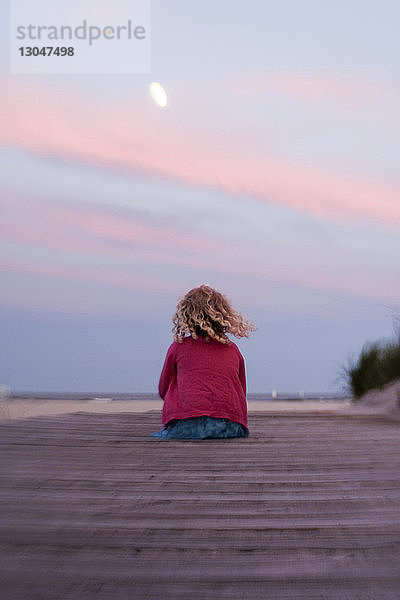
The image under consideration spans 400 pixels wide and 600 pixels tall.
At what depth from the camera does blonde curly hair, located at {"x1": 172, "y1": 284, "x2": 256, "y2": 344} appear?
4406 millimetres

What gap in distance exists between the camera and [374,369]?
845 centimetres

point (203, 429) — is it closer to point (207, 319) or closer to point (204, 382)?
point (204, 382)

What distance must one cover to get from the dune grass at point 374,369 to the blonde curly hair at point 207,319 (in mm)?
4110

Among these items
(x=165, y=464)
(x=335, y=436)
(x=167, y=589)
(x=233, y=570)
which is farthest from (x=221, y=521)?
(x=335, y=436)

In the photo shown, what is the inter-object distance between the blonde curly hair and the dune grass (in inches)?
162

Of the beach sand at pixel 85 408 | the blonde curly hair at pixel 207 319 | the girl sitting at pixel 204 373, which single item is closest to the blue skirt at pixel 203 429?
the girl sitting at pixel 204 373

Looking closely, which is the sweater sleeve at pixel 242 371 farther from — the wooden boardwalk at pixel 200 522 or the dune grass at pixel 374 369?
the dune grass at pixel 374 369

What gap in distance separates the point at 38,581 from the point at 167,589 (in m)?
0.29

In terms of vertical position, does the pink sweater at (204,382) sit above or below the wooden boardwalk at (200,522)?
above

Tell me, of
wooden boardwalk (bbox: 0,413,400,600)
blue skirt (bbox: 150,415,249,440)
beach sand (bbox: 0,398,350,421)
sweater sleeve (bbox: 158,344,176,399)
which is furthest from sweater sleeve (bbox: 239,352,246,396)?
beach sand (bbox: 0,398,350,421)

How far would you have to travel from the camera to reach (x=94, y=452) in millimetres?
3645

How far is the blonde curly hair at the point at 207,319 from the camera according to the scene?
14.5 ft

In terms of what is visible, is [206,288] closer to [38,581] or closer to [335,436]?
[335,436]

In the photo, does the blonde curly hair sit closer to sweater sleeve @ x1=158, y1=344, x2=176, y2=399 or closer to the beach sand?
sweater sleeve @ x1=158, y1=344, x2=176, y2=399
